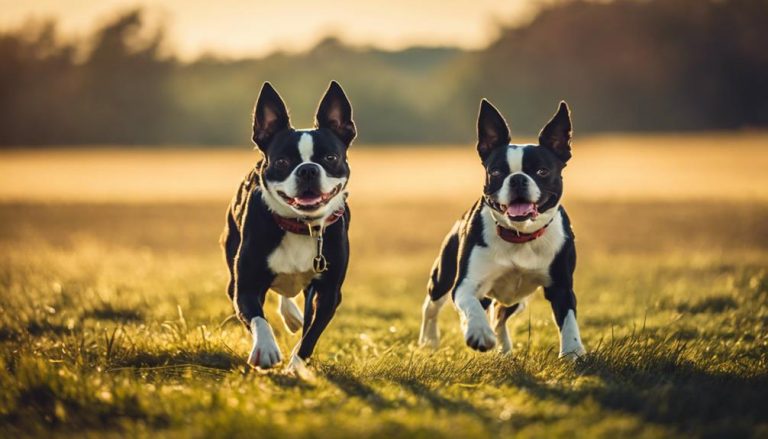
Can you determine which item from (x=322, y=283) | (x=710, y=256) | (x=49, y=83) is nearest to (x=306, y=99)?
(x=49, y=83)

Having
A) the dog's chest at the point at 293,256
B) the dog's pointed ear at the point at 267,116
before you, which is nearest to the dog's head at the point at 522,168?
the dog's chest at the point at 293,256

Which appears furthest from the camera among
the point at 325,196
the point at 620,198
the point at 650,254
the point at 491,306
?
the point at 620,198

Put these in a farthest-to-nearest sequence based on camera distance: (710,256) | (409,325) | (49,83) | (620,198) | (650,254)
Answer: (49,83)
(620,198)
(650,254)
(710,256)
(409,325)

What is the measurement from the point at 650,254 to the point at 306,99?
1972 centimetres

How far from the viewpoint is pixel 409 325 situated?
7945mm

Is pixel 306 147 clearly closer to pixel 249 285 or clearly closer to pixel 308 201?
pixel 308 201

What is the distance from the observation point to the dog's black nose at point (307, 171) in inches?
211

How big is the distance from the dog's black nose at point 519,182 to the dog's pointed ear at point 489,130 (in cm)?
54

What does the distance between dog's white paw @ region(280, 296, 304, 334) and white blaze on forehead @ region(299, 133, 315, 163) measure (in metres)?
1.40

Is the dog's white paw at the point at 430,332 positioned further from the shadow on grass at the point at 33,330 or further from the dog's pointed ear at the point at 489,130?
the shadow on grass at the point at 33,330

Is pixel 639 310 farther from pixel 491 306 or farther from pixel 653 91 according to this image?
pixel 653 91

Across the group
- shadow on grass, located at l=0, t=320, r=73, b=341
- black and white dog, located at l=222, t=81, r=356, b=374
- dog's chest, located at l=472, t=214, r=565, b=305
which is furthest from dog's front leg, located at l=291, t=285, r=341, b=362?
shadow on grass, located at l=0, t=320, r=73, b=341

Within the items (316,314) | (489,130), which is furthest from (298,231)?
(489,130)

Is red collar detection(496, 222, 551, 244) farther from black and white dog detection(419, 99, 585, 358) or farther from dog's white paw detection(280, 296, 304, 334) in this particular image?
dog's white paw detection(280, 296, 304, 334)
